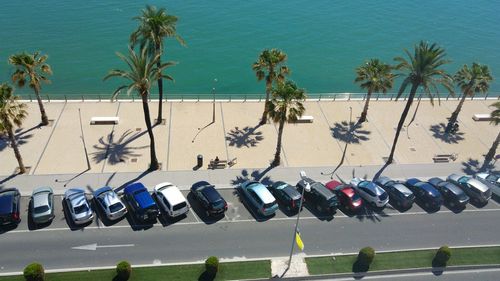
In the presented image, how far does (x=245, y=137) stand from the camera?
45312 mm

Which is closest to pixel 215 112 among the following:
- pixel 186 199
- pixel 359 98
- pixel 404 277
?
pixel 186 199

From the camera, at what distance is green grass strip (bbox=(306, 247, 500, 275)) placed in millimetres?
30516

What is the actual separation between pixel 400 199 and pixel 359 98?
21.0 meters

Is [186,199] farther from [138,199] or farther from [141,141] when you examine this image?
[141,141]

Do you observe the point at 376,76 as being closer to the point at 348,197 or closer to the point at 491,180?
the point at 491,180

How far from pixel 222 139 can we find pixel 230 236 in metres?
14.3

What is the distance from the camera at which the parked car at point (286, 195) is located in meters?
34.7

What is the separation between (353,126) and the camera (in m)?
48.8

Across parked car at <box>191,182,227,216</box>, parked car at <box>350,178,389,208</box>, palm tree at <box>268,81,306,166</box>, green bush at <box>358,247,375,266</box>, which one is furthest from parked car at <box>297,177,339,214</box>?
parked car at <box>191,182,227,216</box>

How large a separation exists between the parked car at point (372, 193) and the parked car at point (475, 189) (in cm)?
853

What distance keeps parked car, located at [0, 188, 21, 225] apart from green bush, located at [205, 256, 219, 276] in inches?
596

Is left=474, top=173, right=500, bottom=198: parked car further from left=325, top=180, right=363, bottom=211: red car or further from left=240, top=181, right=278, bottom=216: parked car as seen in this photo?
left=240, top=181, right=278, bottom=216: parked car

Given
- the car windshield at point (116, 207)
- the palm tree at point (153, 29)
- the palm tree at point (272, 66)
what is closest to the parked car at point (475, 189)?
the palm tree at point (272, 66)

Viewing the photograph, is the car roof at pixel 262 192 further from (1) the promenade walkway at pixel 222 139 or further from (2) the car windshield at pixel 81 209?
(2) the car windshield at pixel 81 209
